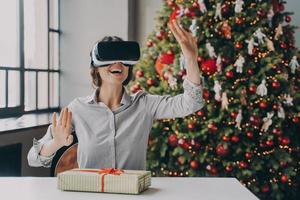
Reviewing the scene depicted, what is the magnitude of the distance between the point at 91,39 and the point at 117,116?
9.90ft

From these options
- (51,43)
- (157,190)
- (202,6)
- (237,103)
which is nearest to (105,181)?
(157,190)

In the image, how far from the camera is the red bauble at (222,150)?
3.76 meters

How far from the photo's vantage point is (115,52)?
2.10 m

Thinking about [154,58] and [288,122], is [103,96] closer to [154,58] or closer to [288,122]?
[154,58]

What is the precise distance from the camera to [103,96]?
2.29 metres

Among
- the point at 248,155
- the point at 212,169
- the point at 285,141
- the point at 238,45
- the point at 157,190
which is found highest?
the point at 238,45

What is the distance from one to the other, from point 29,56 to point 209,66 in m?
1.93

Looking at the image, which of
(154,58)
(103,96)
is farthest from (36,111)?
(103,96)

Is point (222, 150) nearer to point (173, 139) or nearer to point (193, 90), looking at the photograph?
point (173, 139)

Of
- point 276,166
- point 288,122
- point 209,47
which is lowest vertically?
point 276,166

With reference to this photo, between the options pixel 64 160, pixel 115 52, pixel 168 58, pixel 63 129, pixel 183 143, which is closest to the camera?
pixel 63 129

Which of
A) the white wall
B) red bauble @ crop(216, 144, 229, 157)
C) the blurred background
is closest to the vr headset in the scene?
red bauble @ crop(216, 144, 229, 157)

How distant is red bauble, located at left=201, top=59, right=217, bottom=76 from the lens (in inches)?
152

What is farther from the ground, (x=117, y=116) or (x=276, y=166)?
(x=117, y=116)
